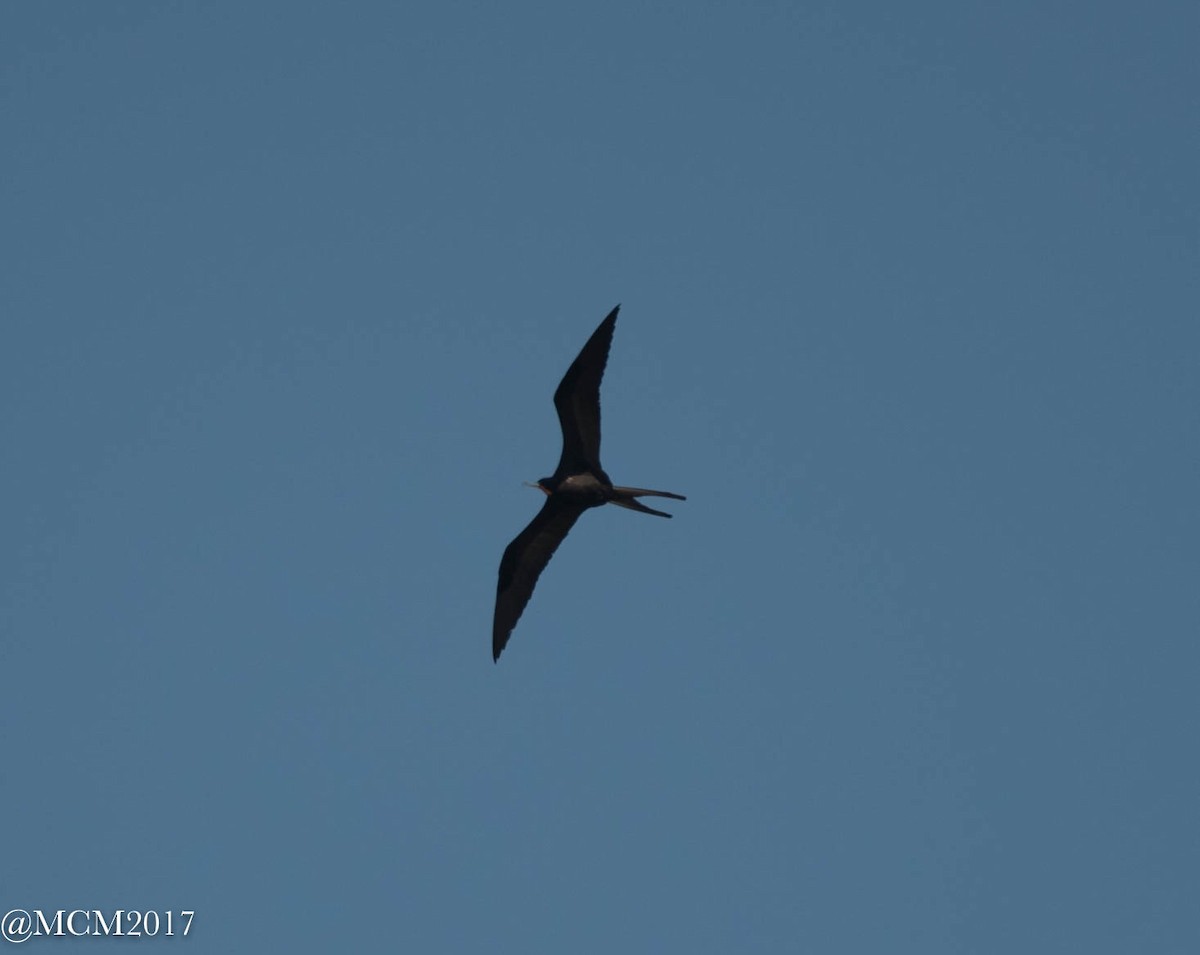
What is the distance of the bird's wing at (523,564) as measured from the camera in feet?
79.0

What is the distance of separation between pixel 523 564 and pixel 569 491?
Answer: 165 centimetres

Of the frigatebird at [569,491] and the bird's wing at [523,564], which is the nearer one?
the frigatebird at [569,491]

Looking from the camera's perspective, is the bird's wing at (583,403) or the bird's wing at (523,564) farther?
the bird's wing at (523,564)

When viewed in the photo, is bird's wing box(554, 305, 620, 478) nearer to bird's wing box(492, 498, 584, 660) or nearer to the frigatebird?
the frigatebird

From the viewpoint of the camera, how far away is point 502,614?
24.2 meters

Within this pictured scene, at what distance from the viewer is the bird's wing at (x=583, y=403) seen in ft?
73.5

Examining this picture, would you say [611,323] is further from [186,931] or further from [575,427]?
[186,931]

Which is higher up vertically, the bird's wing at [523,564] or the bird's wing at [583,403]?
the bird's wing at [583,403]

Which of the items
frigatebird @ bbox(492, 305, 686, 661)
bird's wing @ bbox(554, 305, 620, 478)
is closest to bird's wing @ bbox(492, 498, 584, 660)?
frigatebird @ bbox(492, 305, 686, 661)

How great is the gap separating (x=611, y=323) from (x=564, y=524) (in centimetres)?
347

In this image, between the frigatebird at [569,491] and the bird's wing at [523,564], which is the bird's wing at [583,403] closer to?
the frigatebird at [569,491]

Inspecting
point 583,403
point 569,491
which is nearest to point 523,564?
point 569,491

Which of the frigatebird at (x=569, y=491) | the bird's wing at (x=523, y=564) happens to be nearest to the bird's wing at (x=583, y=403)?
the frigatebird at (x=569, y=491)

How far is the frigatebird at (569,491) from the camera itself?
22.5 m
